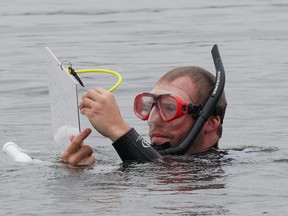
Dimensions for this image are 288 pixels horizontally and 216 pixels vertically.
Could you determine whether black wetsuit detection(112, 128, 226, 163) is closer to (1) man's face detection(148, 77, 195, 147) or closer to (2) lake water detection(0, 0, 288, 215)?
(2) lake water detection(0, 0, 288, 215)

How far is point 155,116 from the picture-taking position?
746 cm

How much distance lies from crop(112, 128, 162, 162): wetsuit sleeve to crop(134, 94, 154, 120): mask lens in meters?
0.45

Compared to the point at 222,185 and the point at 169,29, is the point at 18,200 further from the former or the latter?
the point at 169,29

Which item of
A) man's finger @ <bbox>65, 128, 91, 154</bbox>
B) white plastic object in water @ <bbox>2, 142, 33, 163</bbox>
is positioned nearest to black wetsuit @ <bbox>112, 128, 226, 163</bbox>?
man's finger @ <bbox>65, 128, 91, 154</bbox>

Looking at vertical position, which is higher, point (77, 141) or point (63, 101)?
point (63, 101)

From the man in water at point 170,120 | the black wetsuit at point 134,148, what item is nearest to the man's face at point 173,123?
the man in water at point 170,120

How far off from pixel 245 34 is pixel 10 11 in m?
5.54

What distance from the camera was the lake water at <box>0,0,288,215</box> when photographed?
257 inches

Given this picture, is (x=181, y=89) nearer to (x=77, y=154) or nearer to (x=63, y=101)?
(x=63, y=101)

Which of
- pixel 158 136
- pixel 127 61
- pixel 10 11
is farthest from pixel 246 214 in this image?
pixel 10 11

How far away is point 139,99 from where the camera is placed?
299 inches

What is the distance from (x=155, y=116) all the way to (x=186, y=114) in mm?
193

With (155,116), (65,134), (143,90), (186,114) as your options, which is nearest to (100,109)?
(65,134)

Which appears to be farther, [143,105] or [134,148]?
[143,105]
